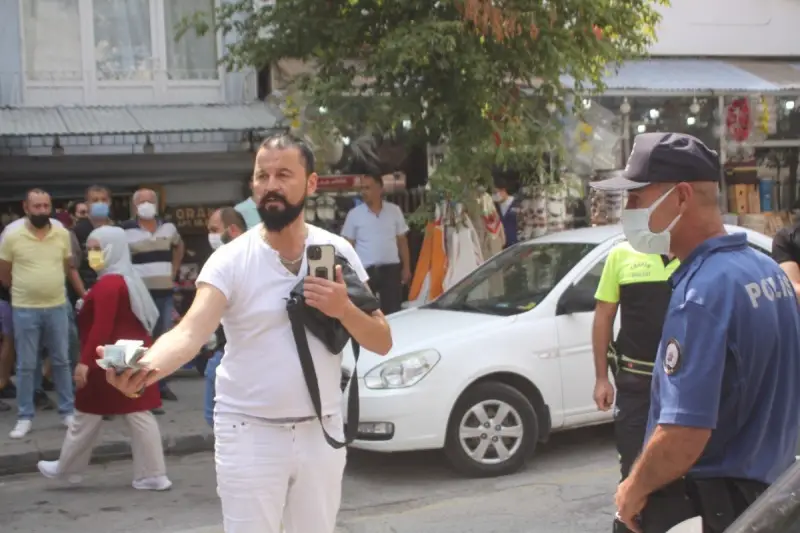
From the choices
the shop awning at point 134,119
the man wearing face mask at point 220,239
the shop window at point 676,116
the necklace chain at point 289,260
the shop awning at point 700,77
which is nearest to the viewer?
the necklace chain at point 289,260

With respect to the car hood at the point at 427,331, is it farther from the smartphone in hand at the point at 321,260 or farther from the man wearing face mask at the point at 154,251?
the smartphone in hand at the point at 321,260

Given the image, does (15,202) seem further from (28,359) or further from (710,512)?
(710,512)

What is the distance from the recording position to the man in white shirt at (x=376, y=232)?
1033 centimetres

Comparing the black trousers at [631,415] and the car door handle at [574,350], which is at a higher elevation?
the black trousers at [631,415]

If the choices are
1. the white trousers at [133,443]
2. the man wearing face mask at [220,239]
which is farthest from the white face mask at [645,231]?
the white trousers at [133,443]

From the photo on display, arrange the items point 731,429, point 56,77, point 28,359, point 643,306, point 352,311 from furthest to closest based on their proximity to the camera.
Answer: point 56,77, point 28,359, point 643,306, point 352,311, point 731,429

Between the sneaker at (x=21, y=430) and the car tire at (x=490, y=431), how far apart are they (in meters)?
3.67

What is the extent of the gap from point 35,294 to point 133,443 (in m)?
2.19

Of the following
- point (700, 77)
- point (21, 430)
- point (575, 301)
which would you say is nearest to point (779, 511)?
point (575, 301)

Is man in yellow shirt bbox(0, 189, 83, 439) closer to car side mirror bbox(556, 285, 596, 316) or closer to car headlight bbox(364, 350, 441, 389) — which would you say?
car headlight bbox(364, 350, 441, 389)

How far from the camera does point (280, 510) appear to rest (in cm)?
349

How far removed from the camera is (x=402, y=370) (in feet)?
22.7

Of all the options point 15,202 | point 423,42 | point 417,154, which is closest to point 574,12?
point 423,42

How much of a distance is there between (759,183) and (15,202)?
942 cm
